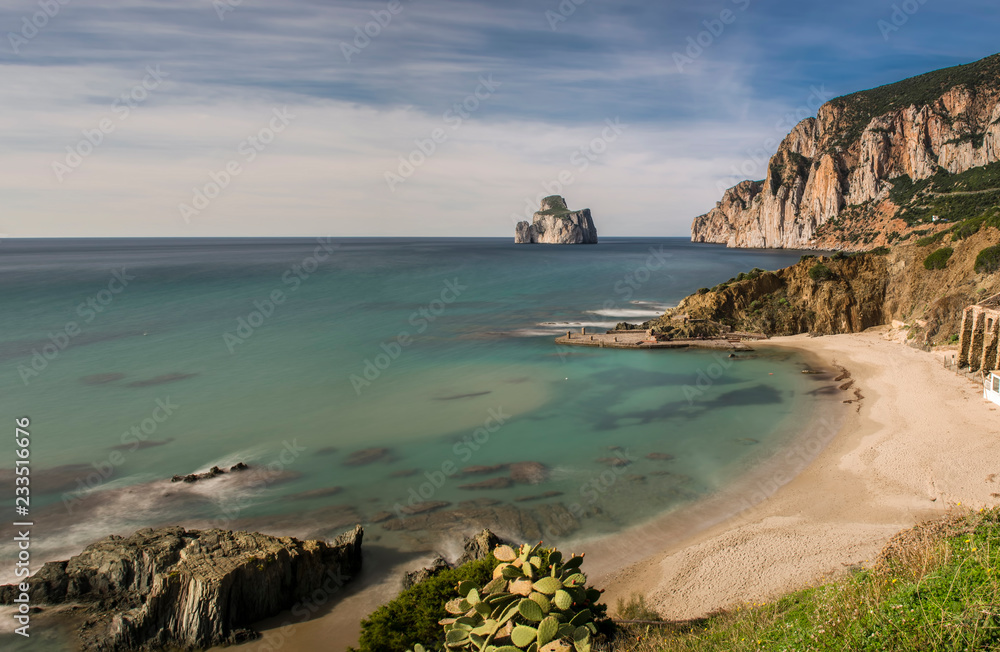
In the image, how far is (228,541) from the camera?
38.6 ft

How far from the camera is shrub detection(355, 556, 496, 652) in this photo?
8.70 metres

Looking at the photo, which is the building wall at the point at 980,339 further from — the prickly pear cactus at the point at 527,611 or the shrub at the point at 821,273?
the prickly pear cactus at the point at 527,611

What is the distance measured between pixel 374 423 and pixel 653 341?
71.9 ft

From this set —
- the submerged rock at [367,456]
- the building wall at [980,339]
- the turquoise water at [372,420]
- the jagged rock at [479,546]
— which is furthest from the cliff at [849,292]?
the jagged rock at [479,546]

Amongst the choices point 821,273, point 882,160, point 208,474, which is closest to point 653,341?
point 821,273

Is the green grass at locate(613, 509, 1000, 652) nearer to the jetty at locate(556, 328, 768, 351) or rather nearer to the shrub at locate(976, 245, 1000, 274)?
the jetty at locate(556, 328, 768, 351)

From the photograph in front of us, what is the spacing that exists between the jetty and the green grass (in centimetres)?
2936

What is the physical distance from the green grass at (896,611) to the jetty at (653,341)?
29360 millimetres

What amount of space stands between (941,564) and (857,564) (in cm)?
586

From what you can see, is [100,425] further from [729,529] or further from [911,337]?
[911,337]

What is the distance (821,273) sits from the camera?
1513 inches

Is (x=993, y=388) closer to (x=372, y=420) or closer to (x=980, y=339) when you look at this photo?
(x=980, y=339)

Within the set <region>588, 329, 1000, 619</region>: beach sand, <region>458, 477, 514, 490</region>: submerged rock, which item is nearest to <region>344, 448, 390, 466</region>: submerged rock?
<region>458, 477, 514, 490</region>: submerged rock

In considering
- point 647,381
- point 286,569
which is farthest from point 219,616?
point 647,381
